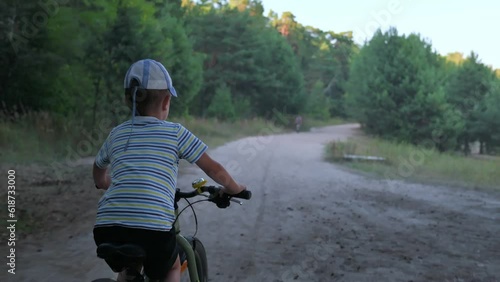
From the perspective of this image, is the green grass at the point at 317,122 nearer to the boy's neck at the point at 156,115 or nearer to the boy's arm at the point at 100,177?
the boy's arm at the point at 100,177

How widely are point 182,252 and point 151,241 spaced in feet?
1.36

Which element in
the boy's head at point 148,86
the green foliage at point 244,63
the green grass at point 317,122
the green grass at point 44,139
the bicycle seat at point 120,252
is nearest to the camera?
the bicycle seat at point 120,252

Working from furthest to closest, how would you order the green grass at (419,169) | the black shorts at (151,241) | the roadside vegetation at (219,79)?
the roadside vegetation at (219,79) < the green grass at (419,169) < the black shorts at (151,241)

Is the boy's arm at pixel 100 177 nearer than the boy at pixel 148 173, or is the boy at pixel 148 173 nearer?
the boy at pixel 148 173

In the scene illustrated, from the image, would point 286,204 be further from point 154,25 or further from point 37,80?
point 154,25

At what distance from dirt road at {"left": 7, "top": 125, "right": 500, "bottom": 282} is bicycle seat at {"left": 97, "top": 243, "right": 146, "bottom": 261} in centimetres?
298

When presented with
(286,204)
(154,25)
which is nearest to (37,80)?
(154,25)

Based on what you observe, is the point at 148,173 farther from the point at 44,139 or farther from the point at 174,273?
the point at 44,139

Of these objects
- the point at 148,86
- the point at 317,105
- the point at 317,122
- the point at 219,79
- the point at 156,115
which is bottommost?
the point at 317,122

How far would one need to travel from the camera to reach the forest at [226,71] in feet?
59.0

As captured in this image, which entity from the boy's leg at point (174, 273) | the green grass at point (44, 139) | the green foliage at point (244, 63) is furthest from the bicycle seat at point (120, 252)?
the green foliage at point (244, 63)

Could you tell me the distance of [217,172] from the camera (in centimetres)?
252

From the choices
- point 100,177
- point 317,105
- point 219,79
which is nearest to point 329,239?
point 100,177

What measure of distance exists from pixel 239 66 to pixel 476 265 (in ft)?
166
